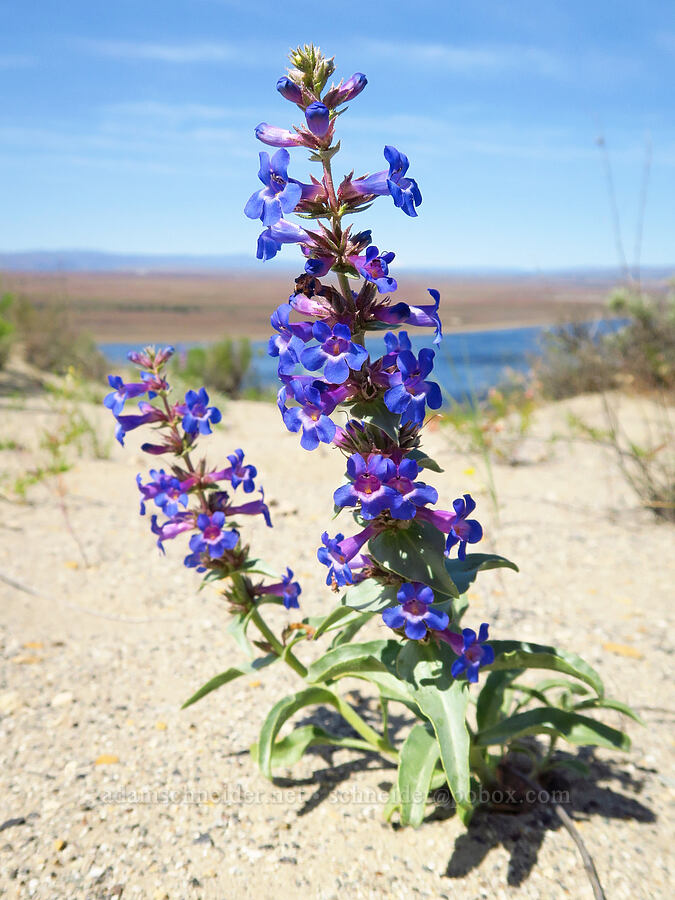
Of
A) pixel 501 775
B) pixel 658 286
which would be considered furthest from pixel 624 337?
pixel 501 775

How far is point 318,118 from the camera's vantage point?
148 centimetres

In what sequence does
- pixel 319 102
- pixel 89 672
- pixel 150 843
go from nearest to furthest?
1. pixel 319 102
2. pixel 150 843
3. pixel 89 672

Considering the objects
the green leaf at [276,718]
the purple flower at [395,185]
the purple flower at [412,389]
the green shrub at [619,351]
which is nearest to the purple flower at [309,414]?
the purple flower at [412,389]

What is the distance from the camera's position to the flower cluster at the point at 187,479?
6.83ft

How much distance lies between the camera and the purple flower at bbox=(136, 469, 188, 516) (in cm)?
207

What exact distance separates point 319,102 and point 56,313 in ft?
48.6

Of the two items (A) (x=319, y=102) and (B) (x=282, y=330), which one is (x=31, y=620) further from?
(A) (x=319, y=102)

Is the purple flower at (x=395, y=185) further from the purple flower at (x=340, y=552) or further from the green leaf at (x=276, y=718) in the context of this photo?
the green leaf at (x=276, y=718)

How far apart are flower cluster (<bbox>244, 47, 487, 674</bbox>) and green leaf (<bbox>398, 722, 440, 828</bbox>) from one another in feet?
1.11

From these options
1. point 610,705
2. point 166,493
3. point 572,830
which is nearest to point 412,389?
point 166,493

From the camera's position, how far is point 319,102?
1559 millimetres

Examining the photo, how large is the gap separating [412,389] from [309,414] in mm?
249

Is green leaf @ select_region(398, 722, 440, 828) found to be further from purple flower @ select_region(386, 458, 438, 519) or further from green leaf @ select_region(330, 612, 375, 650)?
purple flower @ select_region(386, 458, 438, 519)

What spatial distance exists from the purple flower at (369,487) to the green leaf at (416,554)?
7.3 inches
